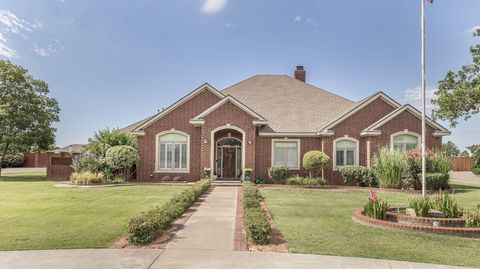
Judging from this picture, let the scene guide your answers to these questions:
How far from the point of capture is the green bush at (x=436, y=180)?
18.8 metres

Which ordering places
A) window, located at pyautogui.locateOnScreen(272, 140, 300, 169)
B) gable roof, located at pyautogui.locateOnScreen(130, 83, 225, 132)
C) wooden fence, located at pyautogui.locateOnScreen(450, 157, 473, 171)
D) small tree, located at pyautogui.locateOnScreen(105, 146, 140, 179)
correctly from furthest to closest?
wooden fence, located at pyautogui.locateOnScreen(450, 157, 473, 171)
window, located at pyautogui.locateOnScreen(272, 140, 300, 169)
gable roof, located at pyautogui.locateOnScreen(130, 83, 225, 132)
small tree, located at pyautogui.locateOnScreen(105, 146, 140, 179)

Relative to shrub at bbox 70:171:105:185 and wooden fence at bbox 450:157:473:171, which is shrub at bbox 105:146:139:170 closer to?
shrub at bbox 70:171:105:185

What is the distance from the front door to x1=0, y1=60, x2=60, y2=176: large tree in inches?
545

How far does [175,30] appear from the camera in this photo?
68.3 ft

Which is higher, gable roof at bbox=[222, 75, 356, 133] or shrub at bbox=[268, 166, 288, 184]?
gable roof at bbox=[222, 75, 356, 133]

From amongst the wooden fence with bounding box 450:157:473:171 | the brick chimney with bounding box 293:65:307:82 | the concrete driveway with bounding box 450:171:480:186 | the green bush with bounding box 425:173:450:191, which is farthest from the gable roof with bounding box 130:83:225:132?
the wooden fence with bounding box 450:157:473:171

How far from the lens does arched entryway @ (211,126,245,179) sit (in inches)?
964

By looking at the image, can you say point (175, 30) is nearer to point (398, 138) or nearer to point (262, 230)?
point (398, 138)

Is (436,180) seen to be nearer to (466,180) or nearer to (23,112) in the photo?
(466,180)

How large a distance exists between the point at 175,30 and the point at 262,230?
15.8 m

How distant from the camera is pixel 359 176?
70.6 ft

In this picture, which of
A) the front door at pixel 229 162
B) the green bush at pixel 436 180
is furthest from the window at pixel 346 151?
the front door at pixel 229 162

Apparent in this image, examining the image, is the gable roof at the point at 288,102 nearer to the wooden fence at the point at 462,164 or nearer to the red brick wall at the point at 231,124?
the red brick wall at the point at 231,124

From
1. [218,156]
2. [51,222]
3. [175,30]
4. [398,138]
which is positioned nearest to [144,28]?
[175,30]
